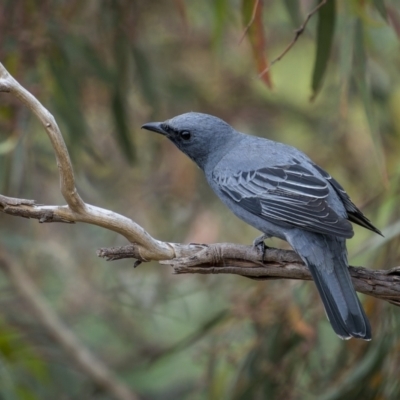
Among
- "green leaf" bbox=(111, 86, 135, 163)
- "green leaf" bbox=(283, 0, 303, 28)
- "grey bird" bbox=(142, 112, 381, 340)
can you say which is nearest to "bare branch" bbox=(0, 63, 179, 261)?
"grey bird" bbox=(142, 112, 381, 340)

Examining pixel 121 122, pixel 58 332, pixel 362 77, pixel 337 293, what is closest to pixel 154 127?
pixel 121 122

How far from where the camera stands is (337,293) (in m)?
3.67

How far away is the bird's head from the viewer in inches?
186

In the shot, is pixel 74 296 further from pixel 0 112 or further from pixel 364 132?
pixel 364 132

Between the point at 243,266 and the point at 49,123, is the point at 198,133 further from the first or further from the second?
the point at 49,123

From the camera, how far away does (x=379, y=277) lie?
3.44 m

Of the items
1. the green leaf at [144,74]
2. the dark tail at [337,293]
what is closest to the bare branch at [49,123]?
the dark tail at [337,293]

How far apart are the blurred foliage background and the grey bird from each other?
1.30ft

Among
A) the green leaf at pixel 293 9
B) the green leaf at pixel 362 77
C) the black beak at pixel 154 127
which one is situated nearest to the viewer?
the green leaf at pixel 362 77

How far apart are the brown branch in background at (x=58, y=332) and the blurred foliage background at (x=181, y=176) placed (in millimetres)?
111

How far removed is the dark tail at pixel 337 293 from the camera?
3621mm

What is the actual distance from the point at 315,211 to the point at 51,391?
344 centimetres

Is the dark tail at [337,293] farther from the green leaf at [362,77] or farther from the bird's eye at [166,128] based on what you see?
the bird's eye at [166,128]

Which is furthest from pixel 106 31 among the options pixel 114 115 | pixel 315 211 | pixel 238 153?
pixel 315 211
